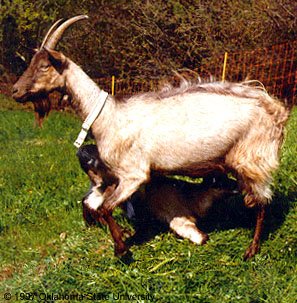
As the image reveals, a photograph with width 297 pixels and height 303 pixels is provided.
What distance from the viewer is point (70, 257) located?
16.9 feet

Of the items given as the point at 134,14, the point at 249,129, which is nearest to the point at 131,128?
the point at 249,129

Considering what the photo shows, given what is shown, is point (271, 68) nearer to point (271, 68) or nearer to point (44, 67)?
point (271, 68)

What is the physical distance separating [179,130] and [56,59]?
1.15m

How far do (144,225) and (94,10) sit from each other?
→ 11272 mm

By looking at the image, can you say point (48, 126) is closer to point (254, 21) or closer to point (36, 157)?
point (36, 157)

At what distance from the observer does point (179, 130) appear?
4766 millimetres

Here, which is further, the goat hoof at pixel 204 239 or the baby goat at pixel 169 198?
the baby goat at pixel 169 198

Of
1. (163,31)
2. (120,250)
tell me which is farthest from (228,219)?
(163,31)

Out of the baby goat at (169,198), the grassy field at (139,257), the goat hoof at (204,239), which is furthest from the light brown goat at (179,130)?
the baby goat at (169,198)

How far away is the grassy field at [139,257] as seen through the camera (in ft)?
14.7

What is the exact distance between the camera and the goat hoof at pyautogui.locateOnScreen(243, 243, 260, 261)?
4875 millimetres

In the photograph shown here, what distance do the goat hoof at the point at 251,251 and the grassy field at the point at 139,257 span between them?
0.05m

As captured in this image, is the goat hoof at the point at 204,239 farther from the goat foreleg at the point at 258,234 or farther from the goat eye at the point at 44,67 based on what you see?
the goat eye at the point at 44,67

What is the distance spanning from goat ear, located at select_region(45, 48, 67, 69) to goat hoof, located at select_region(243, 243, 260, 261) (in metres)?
2.14
